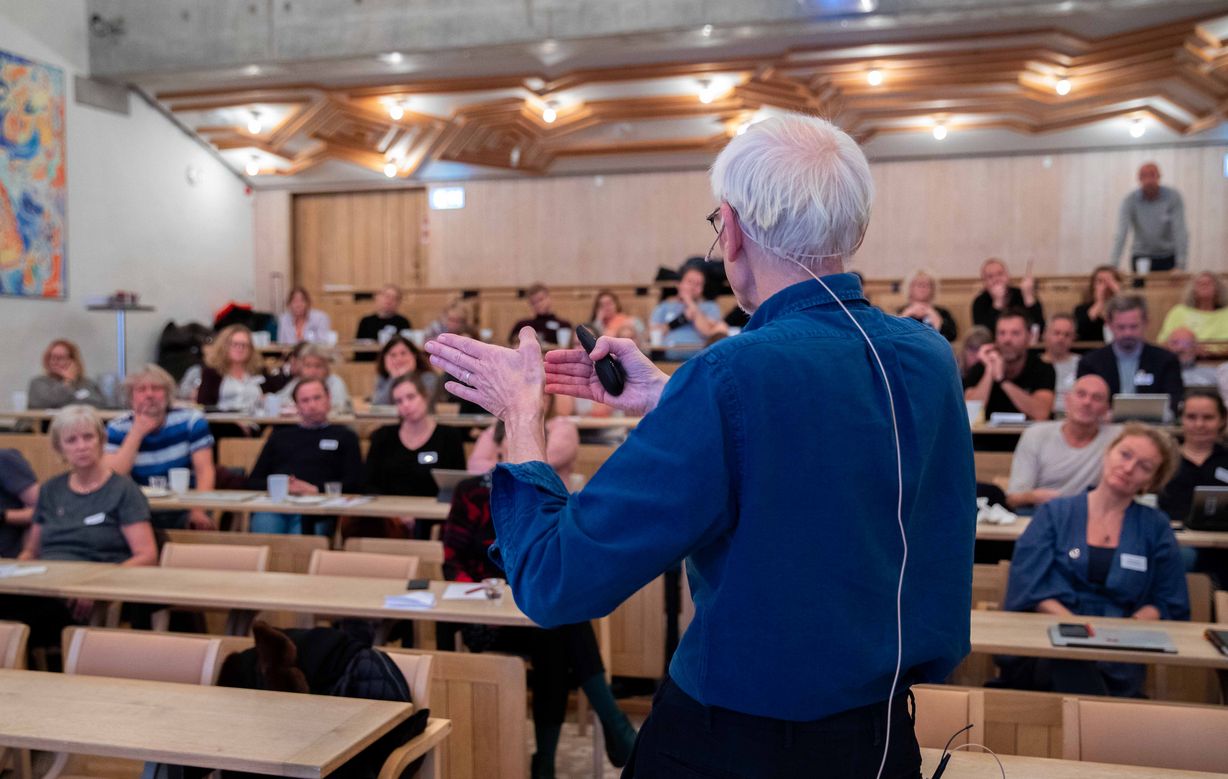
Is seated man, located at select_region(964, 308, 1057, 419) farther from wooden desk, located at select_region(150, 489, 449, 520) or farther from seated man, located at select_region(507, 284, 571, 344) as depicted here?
seated man, located at select_region(507, 284, 571, 344)

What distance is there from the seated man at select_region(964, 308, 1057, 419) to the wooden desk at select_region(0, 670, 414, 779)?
4.94 meters

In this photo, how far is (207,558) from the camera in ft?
13.0

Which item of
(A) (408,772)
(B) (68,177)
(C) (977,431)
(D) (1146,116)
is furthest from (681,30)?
(A) (408,772)

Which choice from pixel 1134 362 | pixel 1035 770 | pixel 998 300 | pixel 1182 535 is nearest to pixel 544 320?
pixel 998 300

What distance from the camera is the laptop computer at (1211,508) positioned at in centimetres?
420

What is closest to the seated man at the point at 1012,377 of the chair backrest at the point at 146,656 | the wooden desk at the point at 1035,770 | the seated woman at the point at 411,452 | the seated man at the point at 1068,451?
the seated man at the point at 1068,451

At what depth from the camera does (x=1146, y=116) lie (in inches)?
434

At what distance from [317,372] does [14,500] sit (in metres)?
2.50

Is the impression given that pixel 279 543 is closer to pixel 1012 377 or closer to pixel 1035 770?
pixel 1035 770

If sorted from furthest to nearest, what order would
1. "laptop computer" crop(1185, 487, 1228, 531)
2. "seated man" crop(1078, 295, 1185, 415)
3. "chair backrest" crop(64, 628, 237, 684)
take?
"seated man" crop(1078, 295, 1185, 415) < "laptop computer" crop(1185, 487, 1228, 531) < "chair backrest" crop(64, 628, 237, 684)

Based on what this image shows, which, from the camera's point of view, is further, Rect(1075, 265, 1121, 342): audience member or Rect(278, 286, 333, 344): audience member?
Rect(278, 286, 333, 344): audience member

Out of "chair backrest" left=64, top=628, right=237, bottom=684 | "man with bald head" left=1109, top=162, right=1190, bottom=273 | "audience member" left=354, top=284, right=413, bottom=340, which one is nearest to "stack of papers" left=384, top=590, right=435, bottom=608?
"chair backrest" left=64, top=628, right=237, bottom=684

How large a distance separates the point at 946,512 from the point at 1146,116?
1132 centimetres

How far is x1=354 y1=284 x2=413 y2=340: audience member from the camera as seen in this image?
11086mm
